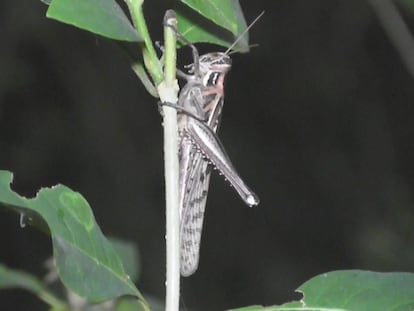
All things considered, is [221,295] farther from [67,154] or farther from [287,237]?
[67,154]

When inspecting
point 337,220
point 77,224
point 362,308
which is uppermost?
point 337,220

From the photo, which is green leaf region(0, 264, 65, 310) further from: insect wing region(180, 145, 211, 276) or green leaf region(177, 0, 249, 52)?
green leaf region(177, 0, 249, 52)

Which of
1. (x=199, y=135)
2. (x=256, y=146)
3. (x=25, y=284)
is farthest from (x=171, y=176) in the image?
(x=256, y=146)

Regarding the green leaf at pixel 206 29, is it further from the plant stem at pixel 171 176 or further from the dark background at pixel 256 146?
the dark background at pixel 256 146

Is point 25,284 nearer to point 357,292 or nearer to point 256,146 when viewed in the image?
point 357,292

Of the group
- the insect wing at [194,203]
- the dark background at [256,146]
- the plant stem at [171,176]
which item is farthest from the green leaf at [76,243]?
the dark background at [256,146]

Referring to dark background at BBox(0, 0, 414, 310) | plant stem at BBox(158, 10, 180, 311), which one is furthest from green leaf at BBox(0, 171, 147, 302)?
dark background at BBox(0, 0, 414, 310)

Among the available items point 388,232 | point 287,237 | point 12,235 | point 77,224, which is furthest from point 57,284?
point 287,237
